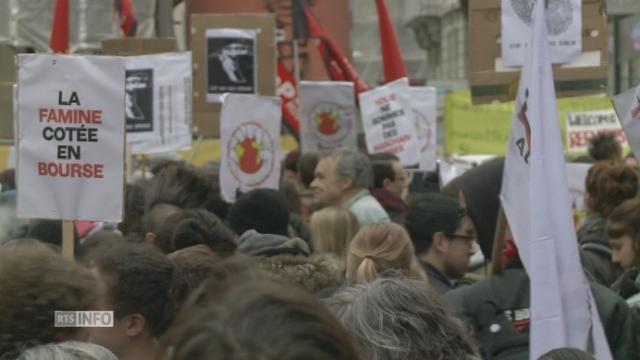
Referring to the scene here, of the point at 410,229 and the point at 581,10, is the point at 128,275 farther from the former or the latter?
the point at 581,10

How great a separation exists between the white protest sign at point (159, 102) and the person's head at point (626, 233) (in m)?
6.31

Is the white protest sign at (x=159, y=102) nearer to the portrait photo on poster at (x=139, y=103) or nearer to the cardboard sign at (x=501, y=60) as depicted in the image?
the portrait photo on poster at (x=139, y=103)

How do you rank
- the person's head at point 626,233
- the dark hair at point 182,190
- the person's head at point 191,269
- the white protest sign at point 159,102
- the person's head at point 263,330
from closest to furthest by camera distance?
the person's head at point 263,330 < the person's head at point 191,269 < the person's head at point 626,233 < the dark hair at point 182,190 < the white protest sign at point 159,102

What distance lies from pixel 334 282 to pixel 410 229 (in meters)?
0.99

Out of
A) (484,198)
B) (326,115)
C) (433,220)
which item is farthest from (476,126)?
(484,198)

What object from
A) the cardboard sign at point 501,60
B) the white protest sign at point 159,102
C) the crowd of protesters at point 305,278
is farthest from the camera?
the white protest sign at point 159,102

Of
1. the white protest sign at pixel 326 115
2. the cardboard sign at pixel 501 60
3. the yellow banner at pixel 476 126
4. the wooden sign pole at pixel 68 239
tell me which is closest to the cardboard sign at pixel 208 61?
the white protest sign at pixel 326 115

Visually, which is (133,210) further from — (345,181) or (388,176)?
(388,176)

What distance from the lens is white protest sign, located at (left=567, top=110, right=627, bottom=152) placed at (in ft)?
56.5

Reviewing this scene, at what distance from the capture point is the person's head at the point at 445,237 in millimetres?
6609

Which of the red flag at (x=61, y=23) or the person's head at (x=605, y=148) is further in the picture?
the person's head at (x=605, y=148)

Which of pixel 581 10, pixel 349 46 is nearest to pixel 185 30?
pixel 349 46

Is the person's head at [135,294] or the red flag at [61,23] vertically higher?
the red flag at [61,23]

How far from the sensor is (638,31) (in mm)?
8164
